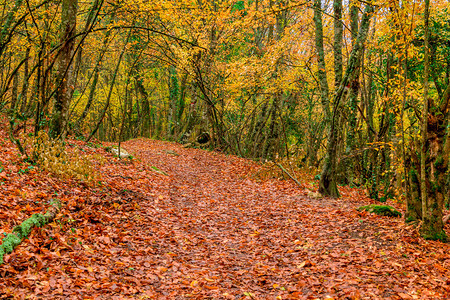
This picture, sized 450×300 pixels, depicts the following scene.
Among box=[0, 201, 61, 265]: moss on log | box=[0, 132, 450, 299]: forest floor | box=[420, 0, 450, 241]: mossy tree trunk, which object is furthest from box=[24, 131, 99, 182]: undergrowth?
box=[420, 0, 450, 241]: mossy tree trunk

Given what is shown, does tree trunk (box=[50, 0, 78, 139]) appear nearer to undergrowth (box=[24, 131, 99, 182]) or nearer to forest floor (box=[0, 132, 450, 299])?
forest floor (box=[0, 132, 450, 299])

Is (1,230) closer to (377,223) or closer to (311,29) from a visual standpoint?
(377,223)

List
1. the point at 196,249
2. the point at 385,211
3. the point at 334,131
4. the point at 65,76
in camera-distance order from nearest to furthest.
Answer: the point at 196,249 → the point at 385,211 → the point at 334,131 → the point at 65,76

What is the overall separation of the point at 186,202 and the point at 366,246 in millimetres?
5158

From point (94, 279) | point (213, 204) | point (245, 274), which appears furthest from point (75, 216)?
point (213, 204)

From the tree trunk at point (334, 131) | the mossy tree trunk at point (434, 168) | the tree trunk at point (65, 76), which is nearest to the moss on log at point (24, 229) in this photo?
the tree trunk at point (65, 76)

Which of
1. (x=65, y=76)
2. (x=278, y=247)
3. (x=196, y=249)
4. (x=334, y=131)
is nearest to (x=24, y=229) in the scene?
(x=196, y=249)

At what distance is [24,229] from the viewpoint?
4.34 m

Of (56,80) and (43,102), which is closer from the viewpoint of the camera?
(43,102)

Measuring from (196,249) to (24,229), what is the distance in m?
2.88

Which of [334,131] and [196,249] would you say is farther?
[334,131]

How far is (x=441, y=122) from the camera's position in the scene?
17.7ft

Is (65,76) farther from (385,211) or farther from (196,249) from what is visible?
(385,211)

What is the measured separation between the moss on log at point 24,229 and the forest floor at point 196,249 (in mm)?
96
